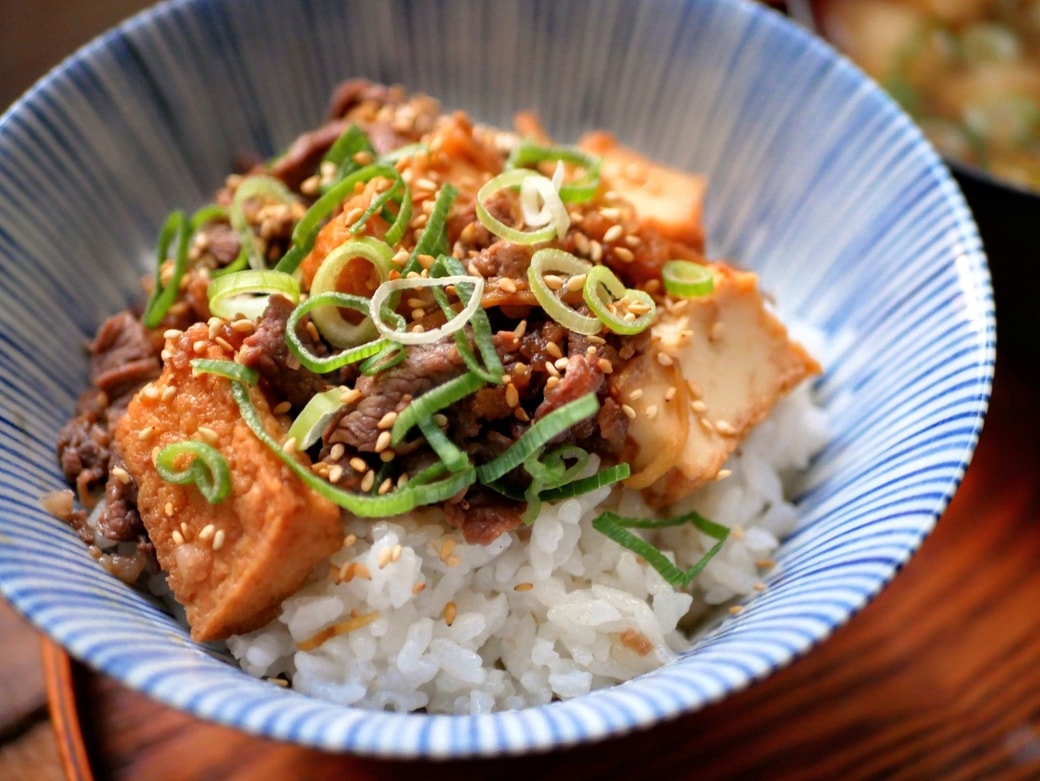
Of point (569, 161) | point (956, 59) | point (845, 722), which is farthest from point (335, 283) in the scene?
point (956, 59)

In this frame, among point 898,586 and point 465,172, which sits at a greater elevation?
point 465,172

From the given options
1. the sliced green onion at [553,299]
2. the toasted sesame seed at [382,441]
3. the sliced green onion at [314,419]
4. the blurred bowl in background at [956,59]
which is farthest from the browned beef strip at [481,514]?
the blurred bowl in background at [956,59]

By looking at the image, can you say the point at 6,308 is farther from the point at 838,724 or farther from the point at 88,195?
the point at 838,724

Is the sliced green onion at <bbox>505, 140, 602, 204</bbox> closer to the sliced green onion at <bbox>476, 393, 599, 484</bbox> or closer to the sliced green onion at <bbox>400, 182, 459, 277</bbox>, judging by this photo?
the sliced green onion at <bbox>400, 182, 459, 277</bbox>

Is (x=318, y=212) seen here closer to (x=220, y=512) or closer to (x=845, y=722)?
(x=220, y=512)

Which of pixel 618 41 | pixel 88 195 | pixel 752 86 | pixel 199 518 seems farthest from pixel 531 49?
pixel 199 518

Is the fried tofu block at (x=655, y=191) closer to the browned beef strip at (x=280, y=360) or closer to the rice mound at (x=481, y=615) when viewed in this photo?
the rice mound at (x=481, y=615)
